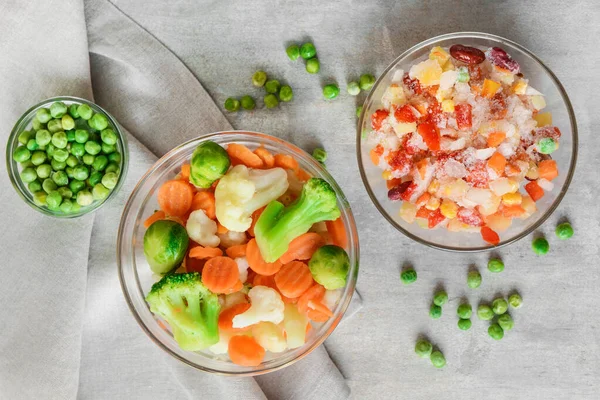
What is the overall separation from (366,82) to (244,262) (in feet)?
3.89

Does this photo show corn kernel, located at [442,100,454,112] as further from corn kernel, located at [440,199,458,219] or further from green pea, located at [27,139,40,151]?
green pea, located at [27,139,40,151]

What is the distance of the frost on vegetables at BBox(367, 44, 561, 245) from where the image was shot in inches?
102

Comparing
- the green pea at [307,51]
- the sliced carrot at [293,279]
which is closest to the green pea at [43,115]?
the green pea at [307,51]

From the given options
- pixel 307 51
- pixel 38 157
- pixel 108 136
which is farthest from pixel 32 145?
pixel 307 51

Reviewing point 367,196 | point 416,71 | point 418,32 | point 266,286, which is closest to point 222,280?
point 266,286

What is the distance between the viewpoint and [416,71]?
8.70 feet

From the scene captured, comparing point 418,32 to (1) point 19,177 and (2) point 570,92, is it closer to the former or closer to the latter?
(2) point 570,92

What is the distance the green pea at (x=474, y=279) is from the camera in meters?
3.10

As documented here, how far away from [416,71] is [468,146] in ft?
1.38

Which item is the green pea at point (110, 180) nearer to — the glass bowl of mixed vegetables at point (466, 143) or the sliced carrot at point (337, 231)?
the sliced carrot at point (337, 231)

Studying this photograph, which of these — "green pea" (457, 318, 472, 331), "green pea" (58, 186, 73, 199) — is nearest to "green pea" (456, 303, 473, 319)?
"green pea" (457, 318, 472, 331)

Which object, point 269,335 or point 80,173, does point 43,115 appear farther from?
point 269,335

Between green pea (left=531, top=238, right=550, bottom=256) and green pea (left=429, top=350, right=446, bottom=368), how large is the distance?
777mm

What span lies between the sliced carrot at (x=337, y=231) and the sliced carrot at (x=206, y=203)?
54 cm
